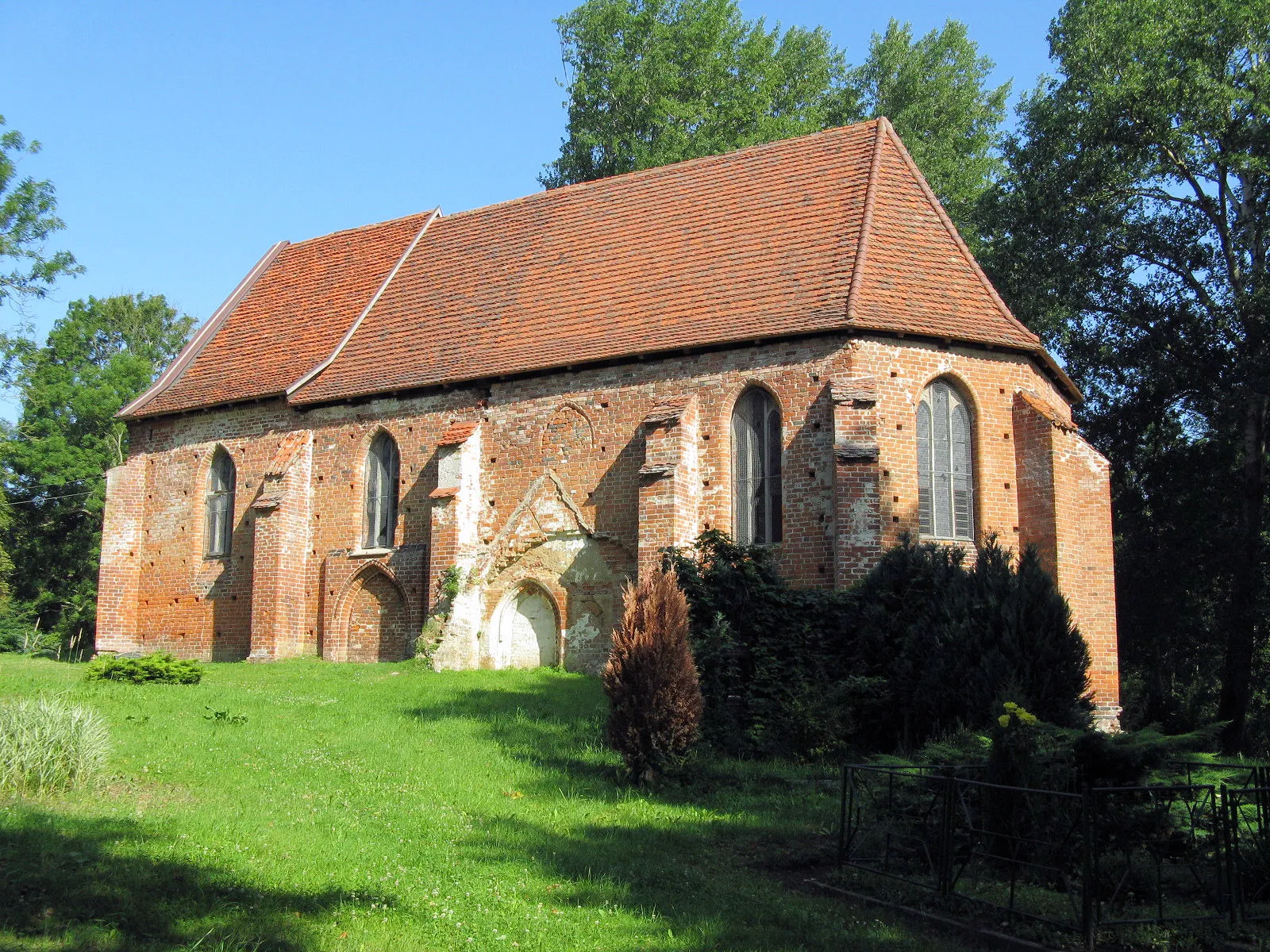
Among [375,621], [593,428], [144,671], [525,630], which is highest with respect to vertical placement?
[593,428]

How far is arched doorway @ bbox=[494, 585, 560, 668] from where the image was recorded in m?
21.1

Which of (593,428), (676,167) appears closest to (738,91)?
(676,167)

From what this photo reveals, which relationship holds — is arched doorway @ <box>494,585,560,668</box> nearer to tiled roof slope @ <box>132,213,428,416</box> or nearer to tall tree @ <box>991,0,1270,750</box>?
tiled roof slope @ <box>132,213,428,416</box>

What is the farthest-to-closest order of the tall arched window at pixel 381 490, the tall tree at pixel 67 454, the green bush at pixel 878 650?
the tall tree at pixel 67 454 < the tall arched window at pixel 381 490 < the green bush at pixel 878 650

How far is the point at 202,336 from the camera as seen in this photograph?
27438mm

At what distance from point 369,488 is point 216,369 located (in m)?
5.44

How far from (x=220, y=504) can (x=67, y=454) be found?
676 inches

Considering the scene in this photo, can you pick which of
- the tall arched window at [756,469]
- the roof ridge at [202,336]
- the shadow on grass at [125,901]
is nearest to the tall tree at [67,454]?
the roof ridge at [202,336]

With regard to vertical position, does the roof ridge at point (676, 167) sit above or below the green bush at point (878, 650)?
above

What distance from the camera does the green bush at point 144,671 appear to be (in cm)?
1817

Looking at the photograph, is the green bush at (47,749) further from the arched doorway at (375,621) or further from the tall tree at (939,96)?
the tall tree at (939,96)

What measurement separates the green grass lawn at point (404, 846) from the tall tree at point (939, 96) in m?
25.3

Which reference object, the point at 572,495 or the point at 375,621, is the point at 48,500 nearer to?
the point at 375,621

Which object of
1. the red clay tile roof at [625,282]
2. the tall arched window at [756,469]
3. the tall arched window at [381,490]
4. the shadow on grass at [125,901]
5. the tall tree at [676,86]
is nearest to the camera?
the shadow on grass at [125,901]
